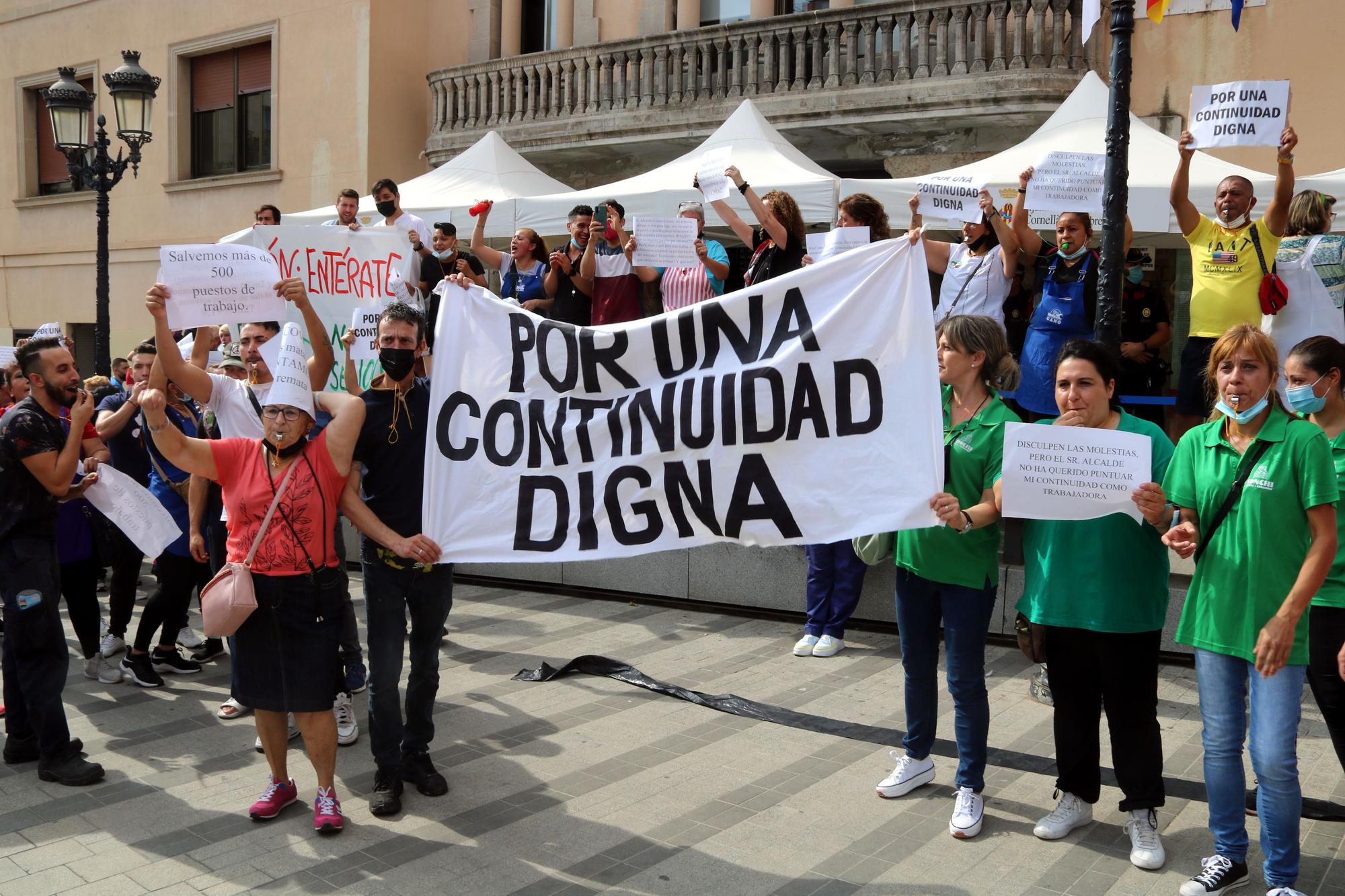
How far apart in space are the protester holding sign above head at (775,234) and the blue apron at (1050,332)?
159 cm

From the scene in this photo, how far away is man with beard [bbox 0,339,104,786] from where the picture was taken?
523 centimetres

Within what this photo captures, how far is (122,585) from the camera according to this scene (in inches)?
283

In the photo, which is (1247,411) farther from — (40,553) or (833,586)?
(40,553)

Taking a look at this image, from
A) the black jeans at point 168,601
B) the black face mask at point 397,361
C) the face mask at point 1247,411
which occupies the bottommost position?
the black jeans at point 168,601

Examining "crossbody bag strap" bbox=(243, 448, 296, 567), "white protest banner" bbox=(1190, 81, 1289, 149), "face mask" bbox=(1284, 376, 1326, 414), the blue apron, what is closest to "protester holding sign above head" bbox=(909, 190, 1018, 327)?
the blue apron

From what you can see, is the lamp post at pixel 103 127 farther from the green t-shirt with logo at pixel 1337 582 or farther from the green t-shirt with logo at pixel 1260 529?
the green t-shirt with logo at pixel 1337 582

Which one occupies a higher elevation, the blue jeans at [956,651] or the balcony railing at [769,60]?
the balcony railing at [769,60]

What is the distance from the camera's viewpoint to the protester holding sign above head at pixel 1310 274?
6590 millimetres

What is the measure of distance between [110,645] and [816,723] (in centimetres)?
426

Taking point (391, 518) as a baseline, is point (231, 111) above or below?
above

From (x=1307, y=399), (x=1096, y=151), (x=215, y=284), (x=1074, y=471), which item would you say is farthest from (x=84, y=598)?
(x=1096, y=151)

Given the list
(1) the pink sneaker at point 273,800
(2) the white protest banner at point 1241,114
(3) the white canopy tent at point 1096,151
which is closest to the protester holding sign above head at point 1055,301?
(2) the white protest banner at point 1241,114

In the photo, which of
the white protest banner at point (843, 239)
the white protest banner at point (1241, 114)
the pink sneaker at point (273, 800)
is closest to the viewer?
the pink sneaker at point (273, 800)

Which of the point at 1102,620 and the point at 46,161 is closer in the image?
the point at 1102,620
